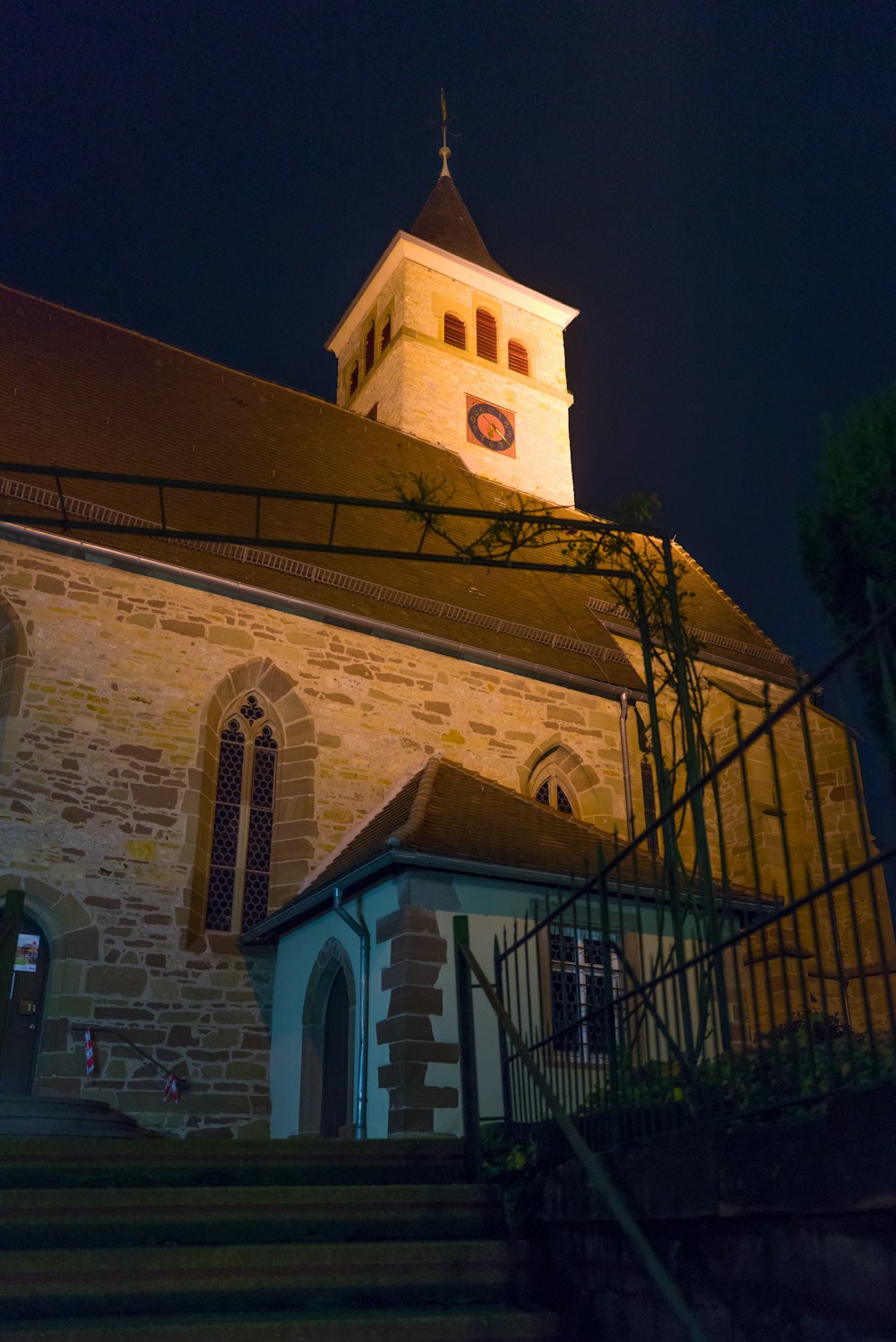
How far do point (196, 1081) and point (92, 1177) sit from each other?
559 centimetres

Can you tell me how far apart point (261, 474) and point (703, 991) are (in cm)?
1120

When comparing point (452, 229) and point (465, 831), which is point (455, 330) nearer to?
point (452, 229)

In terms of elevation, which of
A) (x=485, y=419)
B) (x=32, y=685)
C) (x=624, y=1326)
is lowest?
(x=624, y=1326)

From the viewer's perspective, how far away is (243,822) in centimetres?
1246

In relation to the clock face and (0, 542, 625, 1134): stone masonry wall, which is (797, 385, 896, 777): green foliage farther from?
the clock face

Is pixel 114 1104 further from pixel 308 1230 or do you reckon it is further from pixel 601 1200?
pixel 601 1200

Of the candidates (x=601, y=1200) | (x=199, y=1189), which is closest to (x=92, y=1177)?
(x=199, y=1189)

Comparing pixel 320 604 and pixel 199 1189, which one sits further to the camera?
pixel 320 604

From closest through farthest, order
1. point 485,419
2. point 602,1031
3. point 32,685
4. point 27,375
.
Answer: point 602,1031 < point 32,685 < point 27,375 < point 485,419

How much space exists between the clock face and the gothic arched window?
13057 millimetres

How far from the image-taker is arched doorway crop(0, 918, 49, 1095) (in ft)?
33.6

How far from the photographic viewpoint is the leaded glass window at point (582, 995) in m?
5.50

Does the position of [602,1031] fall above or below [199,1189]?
above

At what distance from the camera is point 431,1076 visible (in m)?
9.09
